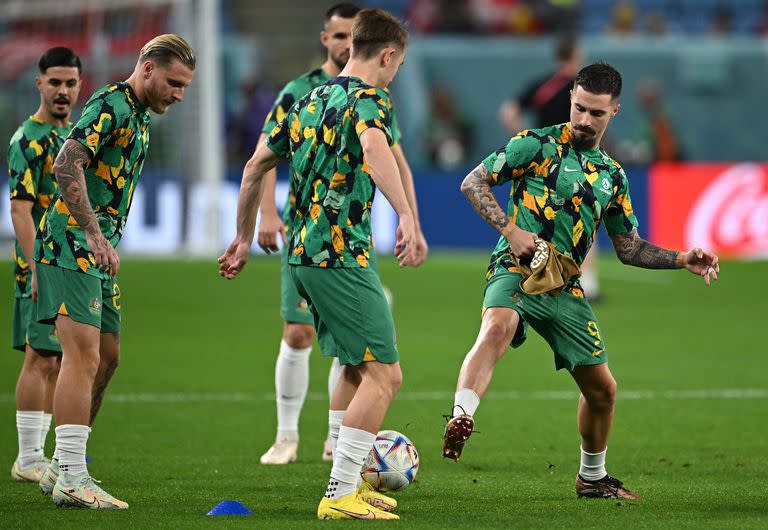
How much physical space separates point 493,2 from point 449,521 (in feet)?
74.6

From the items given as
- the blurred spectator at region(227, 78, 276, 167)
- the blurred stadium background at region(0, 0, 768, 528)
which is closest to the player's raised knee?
the blurred stadium background at region(0, 0, 768, 528)

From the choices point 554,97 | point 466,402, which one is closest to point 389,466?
point 466,402

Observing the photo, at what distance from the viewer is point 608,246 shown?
2225 cm

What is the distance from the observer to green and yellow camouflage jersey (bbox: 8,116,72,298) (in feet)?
22.8

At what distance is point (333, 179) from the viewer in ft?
19.1

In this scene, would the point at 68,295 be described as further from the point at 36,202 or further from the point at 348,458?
the point at 348,458

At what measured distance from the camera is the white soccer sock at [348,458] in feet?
18.9

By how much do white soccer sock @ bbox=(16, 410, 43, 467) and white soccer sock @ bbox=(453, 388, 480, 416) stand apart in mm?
2304

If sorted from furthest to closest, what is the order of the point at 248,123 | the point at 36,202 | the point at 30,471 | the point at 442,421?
the point at 248,123 → the point at 442,421 → the point at 36,202 → the point at 30,471

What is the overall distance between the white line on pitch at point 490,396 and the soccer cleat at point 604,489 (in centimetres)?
334

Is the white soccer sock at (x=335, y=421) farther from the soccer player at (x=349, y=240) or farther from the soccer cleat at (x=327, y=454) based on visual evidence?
the soccer cleat at (x=327, y=454)

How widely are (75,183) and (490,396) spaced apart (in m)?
4.93

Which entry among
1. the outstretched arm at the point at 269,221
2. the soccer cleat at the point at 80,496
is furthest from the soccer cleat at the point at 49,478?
the outstretched arm at the point at 269,221

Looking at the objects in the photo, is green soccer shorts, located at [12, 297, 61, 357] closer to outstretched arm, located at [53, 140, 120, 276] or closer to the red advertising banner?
outstretched arm, located at [53, 140, 120, 276]
